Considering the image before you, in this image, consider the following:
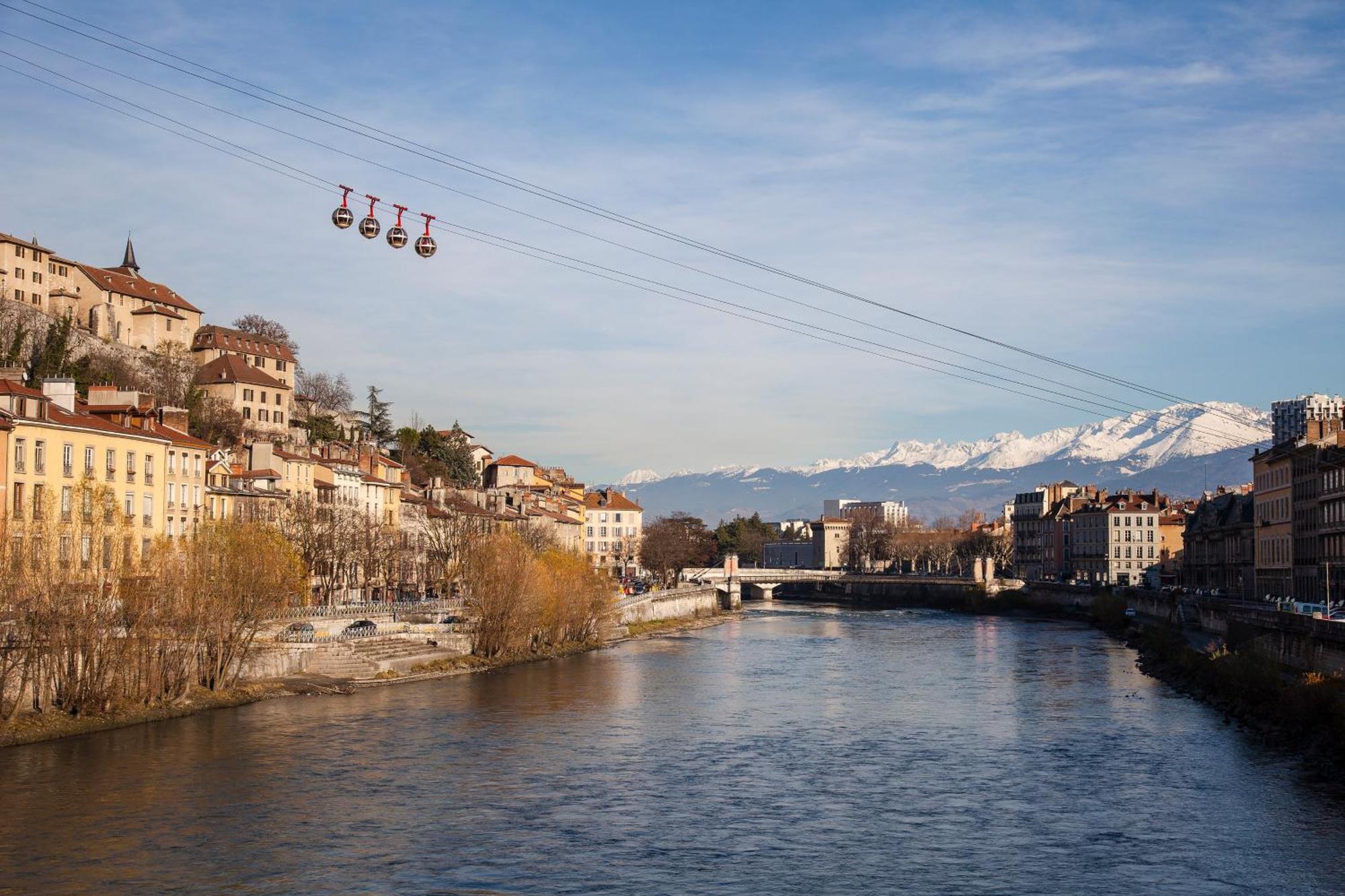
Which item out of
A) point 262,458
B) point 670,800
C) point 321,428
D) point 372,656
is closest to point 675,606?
point 321,428

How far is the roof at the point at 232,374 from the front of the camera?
12056 cm

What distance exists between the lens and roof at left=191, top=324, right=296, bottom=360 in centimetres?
12762

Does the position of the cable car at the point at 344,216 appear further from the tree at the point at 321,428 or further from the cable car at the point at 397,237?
the tree at the point at 321,428

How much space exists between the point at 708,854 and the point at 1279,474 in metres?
75.2

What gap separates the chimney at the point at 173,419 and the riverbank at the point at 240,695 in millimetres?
19027

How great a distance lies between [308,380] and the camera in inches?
6078

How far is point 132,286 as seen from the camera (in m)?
126

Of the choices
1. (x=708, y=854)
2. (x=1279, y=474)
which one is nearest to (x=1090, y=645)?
(x=1279, y=474)

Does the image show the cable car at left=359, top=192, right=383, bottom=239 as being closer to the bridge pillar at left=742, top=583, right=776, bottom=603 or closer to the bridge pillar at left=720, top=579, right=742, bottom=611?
the bridge pillar at left=720, top=579, right=742, bottom=611

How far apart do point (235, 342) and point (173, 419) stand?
57398 millimetres

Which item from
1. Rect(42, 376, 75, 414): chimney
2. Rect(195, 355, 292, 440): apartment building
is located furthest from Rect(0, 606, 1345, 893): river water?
Rect(195, 355, 292, 440): apartment building

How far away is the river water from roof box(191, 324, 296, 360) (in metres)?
75.7

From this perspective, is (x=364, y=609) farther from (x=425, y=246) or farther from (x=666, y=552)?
(x=666, y=552)

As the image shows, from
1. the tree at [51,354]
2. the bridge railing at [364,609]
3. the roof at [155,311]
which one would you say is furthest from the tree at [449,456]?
the bridge railing at [364,609]
